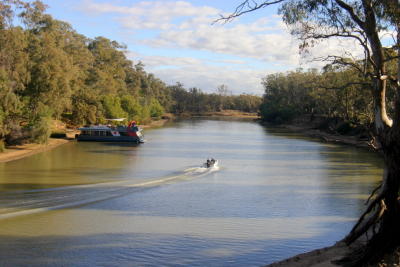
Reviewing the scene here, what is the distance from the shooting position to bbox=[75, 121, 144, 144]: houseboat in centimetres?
4872

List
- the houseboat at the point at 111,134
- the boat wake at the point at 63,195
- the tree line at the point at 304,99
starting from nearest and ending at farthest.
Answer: the boat wake at the point at 63,195
the houseboat at the point at 111,134
the tree line at the point at 304,99

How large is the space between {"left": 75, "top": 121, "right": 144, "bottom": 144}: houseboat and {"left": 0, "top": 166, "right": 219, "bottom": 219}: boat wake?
82.3ft

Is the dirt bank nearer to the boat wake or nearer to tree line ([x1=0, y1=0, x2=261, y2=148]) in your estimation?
the boat wake

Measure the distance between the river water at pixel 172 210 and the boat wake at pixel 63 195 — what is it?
0.13 feet

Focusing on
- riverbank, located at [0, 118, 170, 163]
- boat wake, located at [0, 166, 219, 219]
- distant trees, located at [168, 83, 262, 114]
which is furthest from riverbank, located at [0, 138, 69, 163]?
distant trees, located at [168, 83, 262, 114]

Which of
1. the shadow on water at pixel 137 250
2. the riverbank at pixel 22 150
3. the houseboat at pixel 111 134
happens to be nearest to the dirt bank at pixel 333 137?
the shadow on water at pixel 137 250

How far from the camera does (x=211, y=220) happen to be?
51.4ft

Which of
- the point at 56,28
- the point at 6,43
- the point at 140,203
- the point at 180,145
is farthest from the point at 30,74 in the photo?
the point at 140,203

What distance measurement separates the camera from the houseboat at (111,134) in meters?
48.7

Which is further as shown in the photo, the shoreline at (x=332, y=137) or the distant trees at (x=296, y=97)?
the distant trees at (x=296, y=97)

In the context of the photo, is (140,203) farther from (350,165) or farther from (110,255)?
(350,165)

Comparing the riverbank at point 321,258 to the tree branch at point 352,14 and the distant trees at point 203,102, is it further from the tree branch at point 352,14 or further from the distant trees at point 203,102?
the distant trees at point 203,102

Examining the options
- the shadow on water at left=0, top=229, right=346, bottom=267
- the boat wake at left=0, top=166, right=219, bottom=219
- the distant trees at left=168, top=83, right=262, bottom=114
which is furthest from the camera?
the distant trees at left=168, top=83, right=262, bottom=114

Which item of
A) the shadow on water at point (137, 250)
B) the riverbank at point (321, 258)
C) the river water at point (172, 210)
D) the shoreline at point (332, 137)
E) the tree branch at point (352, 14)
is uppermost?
the tree branch at point (352, 14)
